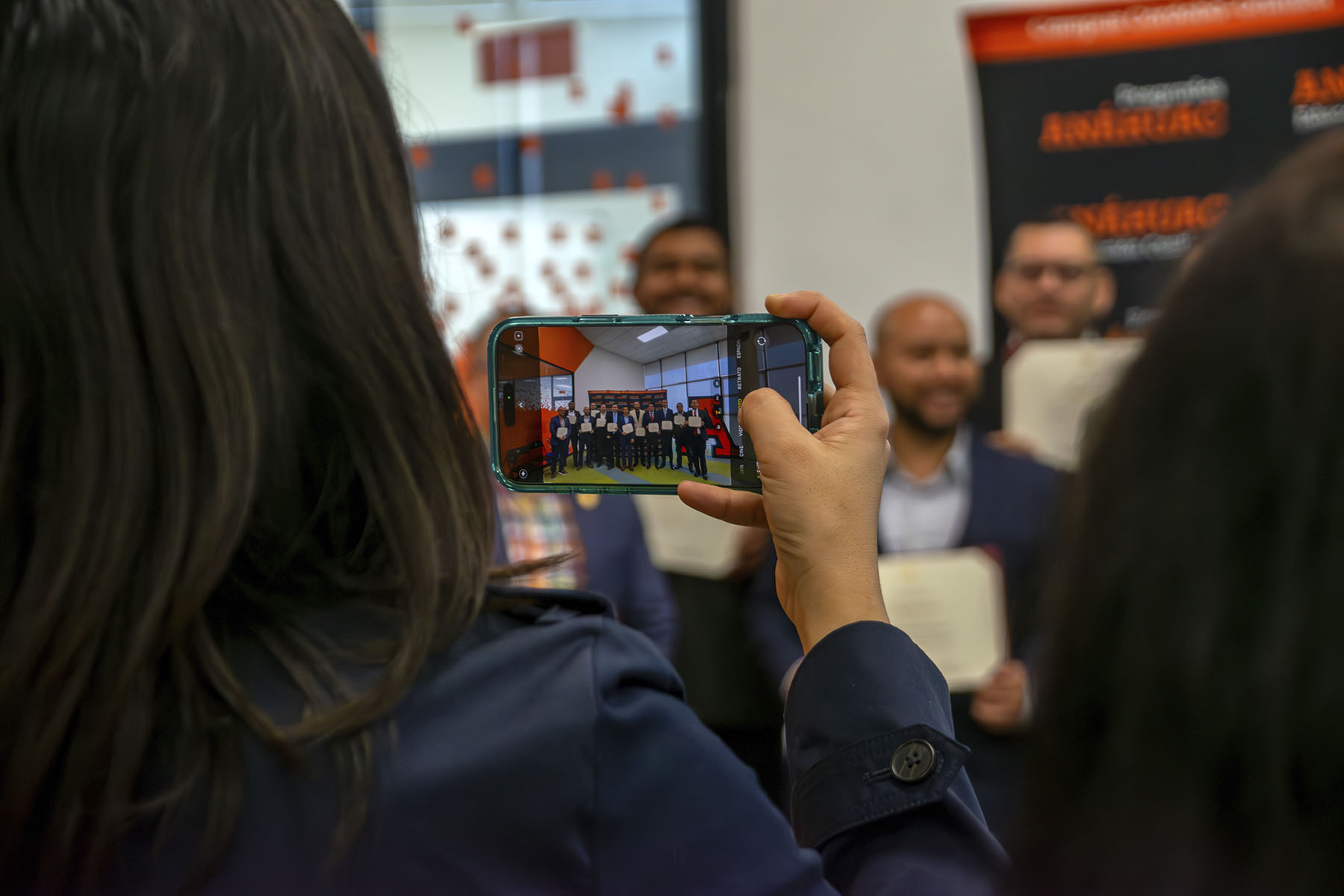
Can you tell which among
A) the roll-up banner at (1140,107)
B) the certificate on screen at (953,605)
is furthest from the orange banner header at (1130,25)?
the certificate on screen at (953,605)

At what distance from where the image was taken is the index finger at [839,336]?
776 millimetres

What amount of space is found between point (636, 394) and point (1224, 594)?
50 centimetres

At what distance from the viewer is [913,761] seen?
25.5 inches

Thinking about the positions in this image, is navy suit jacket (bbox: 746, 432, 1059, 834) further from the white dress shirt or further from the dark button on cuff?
the dark button on cuff

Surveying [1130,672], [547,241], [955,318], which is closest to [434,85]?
[547,241]

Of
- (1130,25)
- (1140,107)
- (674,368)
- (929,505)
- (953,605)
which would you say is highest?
(1130,25)

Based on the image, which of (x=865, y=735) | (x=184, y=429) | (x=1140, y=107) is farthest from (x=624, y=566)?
(x=1140, y=107)

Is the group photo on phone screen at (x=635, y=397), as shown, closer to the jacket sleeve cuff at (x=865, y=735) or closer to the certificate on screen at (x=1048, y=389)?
the jacket sleeve cuff at (x=865, y=735)

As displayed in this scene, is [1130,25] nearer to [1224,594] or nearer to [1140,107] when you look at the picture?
[1140,107]

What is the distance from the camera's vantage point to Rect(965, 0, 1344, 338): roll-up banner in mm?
2973

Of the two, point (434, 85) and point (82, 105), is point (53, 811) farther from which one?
point (434, 85)

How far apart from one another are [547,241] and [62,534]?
10.4ft

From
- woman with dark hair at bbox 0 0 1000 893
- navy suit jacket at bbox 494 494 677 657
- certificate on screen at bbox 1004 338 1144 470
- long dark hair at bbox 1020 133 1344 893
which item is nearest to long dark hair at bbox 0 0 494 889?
woman with dark hair at bbox 0 0 1000 893

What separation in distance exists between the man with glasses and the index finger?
84.9 inches
